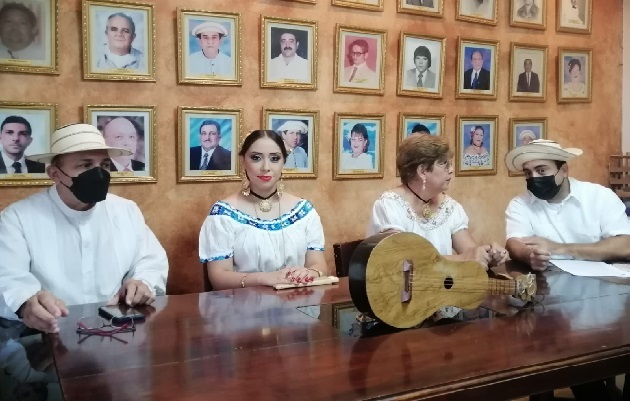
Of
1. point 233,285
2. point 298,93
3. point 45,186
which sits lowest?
point 233,285

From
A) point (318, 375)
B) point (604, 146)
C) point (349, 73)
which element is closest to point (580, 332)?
point (318, 375)

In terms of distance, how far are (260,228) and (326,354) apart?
158 cm

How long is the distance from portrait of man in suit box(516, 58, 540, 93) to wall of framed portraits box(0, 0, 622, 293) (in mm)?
12

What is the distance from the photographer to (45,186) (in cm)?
339

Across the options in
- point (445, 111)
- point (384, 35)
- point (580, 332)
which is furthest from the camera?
point (445, 111)

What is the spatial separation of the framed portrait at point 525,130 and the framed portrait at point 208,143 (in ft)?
7.55

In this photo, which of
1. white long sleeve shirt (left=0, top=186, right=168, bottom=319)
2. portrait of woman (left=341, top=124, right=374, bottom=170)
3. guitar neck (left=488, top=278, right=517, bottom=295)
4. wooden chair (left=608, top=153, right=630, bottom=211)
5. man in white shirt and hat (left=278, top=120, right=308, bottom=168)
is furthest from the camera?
wooden chair (left=608, top=153, right=630, bottom=211)

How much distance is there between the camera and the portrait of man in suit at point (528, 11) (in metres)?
4.92

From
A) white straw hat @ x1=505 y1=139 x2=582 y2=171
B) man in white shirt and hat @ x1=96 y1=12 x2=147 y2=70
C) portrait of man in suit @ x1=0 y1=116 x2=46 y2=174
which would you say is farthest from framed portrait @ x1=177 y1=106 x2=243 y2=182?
white straw hat @ x1=505 y1=139 x2=582 y2=171

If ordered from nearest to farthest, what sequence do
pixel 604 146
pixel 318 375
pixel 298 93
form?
pixel 318 375 → pixel 298 93 → pixel 604 146

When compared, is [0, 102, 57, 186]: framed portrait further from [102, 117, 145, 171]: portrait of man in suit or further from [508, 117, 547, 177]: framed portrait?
[508, 117, 547, 177]: framed portrait

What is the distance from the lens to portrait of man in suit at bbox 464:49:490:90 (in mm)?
4754

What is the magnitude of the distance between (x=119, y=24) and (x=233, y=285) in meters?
1.66

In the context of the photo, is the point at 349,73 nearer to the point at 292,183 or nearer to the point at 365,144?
the point at 365,144
